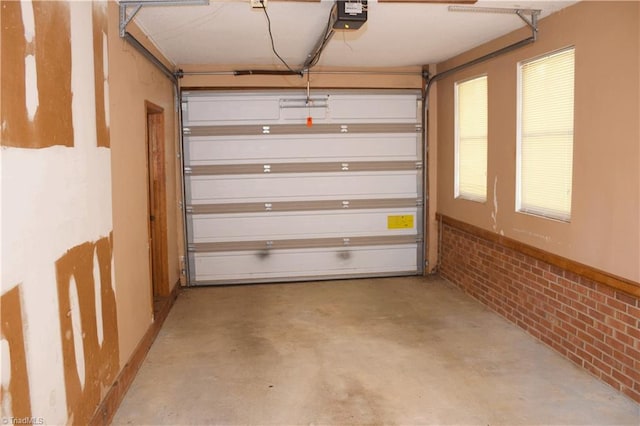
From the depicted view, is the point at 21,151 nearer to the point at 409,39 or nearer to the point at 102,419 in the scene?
the point at 102,419

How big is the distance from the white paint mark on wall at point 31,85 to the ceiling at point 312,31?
1.74 meters

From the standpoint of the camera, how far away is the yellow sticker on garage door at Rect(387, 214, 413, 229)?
668cm

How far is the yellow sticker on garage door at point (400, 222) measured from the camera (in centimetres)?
668

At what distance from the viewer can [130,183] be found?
3805mm

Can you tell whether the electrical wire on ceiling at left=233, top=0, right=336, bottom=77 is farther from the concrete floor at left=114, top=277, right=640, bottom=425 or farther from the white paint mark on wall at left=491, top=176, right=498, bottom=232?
the concrete floor at left=114, top=277, right=640, bottom=425

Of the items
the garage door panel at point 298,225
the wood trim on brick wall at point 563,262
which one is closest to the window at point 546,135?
the wood trim on brick wall at point 563,262

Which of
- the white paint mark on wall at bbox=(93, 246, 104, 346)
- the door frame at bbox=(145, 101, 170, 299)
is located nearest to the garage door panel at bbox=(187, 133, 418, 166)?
the door frame at bbox=(145, 101, 170, 299)

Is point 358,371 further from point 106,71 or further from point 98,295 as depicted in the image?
point 106,71

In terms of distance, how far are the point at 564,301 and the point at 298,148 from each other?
3.56 metres

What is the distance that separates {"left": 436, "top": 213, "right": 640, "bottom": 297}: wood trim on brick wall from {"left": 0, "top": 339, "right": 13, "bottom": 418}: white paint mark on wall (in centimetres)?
336

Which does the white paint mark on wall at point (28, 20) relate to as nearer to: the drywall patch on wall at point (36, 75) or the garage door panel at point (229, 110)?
the drywall patch on wall at point (36, 75)

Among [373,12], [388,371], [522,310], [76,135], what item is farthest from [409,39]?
[76,135]

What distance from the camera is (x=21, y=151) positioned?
205 centimetres

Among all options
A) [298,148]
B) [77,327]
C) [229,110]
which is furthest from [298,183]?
[77,327]
